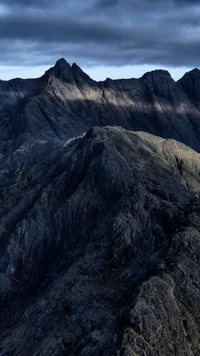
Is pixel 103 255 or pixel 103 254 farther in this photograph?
pixel 103 254

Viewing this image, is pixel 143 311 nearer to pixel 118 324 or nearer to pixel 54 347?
pixel 118 324

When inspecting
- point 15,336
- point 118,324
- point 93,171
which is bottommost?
point 15,336

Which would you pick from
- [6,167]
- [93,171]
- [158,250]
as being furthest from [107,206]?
[6,167]

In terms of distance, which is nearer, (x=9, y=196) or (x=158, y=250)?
(x=158, y=250)

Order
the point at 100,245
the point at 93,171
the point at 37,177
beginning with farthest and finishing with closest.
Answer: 1. the point at 37,177
2. the point at 93,171
3. the point at 100,245

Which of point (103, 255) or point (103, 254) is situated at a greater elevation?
point (103, 254)

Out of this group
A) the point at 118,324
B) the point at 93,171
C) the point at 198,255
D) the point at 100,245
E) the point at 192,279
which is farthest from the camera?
the point at 93,171

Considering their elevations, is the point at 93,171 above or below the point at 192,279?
above
